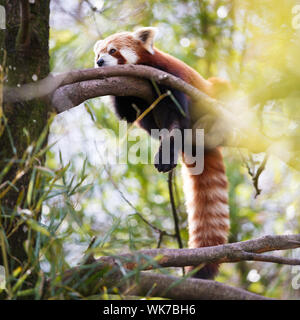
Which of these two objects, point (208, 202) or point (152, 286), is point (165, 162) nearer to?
point (208, 202)

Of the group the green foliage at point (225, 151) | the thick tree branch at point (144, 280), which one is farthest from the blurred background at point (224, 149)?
the thick tree branch at point (144, 280)

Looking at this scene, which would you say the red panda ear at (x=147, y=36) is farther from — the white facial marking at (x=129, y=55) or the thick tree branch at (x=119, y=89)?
the thick tree branch at (x=119, y=89)

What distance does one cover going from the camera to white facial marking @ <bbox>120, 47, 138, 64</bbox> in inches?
124

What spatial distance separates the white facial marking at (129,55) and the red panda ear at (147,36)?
10 cm

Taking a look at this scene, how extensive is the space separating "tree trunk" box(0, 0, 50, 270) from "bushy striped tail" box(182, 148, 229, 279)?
1339mm

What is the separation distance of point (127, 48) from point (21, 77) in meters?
1.48

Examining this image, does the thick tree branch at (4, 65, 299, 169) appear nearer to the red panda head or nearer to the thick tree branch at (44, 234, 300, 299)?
the thick tree branch at (44, 234, 300, 299)

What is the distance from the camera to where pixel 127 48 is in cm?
319

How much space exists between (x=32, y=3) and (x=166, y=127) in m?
1.15

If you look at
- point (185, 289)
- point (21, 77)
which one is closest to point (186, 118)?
point (21, 77)

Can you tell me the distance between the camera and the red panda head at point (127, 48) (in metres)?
3.12

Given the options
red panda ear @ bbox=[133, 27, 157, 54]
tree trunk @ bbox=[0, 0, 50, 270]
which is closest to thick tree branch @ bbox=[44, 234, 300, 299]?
tree trunk @ bbox=[0, 0, 50, 270]

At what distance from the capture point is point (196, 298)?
1.47m
